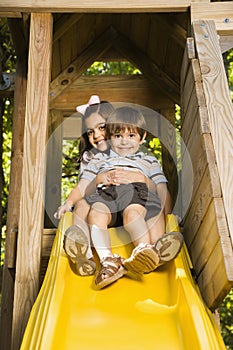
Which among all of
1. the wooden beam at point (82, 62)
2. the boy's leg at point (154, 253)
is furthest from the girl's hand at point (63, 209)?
the wooden beam at point (82, 62)

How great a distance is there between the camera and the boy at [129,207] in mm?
2893

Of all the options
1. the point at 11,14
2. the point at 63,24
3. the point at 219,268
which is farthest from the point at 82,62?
the point at 219,268

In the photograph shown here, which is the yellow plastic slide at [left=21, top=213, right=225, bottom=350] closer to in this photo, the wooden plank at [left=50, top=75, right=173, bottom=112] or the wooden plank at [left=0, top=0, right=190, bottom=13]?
the wooden plank at [left=0, top=0, right=190, bottom=13]

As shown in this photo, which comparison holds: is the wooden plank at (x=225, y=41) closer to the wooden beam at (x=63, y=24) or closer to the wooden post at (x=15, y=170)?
the wooden beam at (x=63, y=24)

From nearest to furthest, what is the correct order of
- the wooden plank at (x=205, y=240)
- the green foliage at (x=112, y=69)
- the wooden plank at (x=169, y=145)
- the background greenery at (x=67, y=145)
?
the wooden plank at (x=205, y=240), the wooden plank at (x=169, y=145), the background greenery at (x=67, y=145), the green foliage at (x=112, y=69)

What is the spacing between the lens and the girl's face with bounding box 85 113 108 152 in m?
4.08

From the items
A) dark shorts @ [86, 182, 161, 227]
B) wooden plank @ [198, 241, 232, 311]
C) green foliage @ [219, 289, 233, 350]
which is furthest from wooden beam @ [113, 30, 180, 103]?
green foliage @ [219, 289, 233, 350]

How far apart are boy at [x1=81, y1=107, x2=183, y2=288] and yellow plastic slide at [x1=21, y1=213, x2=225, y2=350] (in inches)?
3.5

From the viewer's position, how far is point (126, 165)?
3.56 m

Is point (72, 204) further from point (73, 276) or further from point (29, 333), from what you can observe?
point (29, 333)

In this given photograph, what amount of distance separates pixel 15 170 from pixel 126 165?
115 cm

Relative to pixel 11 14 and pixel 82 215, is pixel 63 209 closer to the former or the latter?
pixel 82 215

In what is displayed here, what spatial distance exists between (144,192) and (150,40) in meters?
1.89

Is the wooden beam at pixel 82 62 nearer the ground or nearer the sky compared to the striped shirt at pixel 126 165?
nearer the sky
